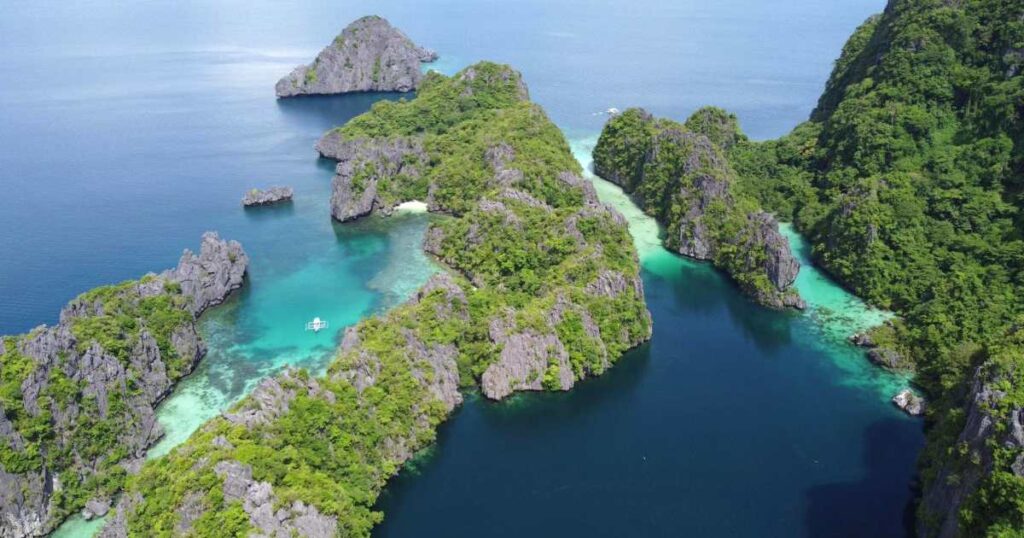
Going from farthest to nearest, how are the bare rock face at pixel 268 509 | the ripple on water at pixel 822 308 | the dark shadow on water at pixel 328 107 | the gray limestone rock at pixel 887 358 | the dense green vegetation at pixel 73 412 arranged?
the dark shadow on water at pixel 328 107
the gray limestone rock at pixel 887 358
the ripple on water at pixel 822 308
the dense green vegetation at pixel 73 412
the bare rock face at pixel 268 509

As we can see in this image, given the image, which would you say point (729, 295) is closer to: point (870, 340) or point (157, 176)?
point (870, 340)

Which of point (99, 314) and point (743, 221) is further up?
point (743, 221)

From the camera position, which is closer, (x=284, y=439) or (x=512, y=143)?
(x=284, y=439)

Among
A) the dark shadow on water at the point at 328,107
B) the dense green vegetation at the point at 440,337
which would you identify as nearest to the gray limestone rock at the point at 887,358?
the dense green vegetation at the point at 440,337

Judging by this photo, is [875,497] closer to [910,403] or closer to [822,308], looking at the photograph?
[910,403]

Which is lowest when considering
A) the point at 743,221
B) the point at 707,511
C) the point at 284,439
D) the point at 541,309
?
the point at 707,511

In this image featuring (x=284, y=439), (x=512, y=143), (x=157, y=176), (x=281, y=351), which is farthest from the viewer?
(x=157, y=176)

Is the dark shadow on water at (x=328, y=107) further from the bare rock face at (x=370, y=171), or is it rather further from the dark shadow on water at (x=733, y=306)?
the dark shadow on water at (x=733, y=306)

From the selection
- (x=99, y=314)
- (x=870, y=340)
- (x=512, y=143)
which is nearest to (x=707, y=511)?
(x=870, y=340)
